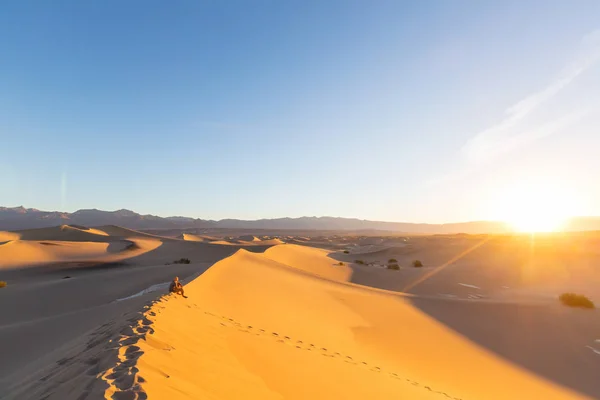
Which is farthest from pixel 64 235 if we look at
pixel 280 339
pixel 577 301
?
pixel 577 301

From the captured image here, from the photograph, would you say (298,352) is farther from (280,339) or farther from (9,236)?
(9,236)

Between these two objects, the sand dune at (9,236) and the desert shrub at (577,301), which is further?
the sand dune at (9,236)

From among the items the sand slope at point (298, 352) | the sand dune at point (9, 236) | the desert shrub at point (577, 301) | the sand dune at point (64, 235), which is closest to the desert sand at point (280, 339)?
the sand slope at point (298, 352)

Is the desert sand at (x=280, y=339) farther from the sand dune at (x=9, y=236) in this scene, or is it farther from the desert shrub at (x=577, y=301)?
the sand dune at (x=9, y=236)

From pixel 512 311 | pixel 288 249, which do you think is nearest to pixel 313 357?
pixel 512 311

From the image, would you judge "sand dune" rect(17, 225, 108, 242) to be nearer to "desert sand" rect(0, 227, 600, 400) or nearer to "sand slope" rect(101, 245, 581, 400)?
"desert sand" rect(0, 227, 600, 400)

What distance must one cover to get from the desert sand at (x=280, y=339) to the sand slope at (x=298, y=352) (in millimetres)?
37

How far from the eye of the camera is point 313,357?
6.78 metres

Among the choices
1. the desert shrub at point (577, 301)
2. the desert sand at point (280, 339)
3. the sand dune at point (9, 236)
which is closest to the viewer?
the desert sand at point (280, 339)

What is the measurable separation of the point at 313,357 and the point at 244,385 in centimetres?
278

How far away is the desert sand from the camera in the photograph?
4.23m

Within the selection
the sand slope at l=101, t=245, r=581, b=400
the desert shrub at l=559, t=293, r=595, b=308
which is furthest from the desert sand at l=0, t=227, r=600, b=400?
the desert shrub at l=559, t=293, r=595, b=308

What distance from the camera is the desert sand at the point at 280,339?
423 cm

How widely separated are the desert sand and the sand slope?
4cm
